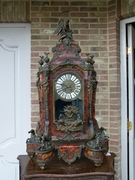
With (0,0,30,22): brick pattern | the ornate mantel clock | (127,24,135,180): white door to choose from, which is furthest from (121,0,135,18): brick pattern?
(0,0,30,22): brick pattern

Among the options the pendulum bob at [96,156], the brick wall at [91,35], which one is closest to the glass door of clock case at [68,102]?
A: the pendulum bob at [96,156]

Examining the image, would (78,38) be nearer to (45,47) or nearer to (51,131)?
(45,47)

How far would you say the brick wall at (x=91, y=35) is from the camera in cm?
224

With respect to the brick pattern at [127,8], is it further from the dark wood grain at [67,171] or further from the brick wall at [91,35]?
the dark wood grain at [67,171]

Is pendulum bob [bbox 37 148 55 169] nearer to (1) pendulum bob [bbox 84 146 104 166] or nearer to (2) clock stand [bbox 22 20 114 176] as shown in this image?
(2) clock stand [bbox 22 20 114 176]

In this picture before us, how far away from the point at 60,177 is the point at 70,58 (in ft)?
2.84

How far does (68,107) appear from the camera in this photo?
65.4 inches

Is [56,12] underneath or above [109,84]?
above

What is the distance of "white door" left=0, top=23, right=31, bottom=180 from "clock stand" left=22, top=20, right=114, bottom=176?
0.72m

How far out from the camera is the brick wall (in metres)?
2.24

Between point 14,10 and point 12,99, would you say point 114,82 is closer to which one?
point 12,99

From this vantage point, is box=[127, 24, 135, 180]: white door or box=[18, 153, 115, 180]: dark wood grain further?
box=[127, 24, 135, 180]: white door

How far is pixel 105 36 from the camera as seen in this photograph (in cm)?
229

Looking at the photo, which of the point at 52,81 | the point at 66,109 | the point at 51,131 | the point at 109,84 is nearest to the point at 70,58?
the point at 52,81
